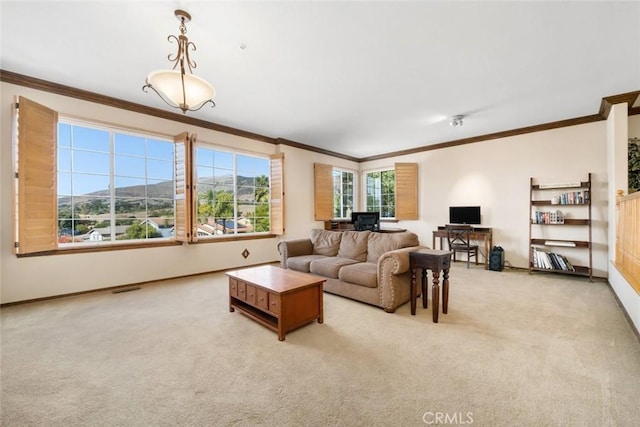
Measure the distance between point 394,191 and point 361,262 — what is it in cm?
371

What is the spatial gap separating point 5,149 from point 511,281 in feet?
A: 23.0

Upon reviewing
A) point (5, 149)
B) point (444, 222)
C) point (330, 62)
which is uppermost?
point (330, 62)

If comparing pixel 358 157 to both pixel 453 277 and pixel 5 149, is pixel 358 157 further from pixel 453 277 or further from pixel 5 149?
pixel 5 149

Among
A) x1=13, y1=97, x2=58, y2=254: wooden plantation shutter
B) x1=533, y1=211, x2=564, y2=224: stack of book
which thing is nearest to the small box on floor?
x1=533, y1=211, x2=564, y2=224: stack of book

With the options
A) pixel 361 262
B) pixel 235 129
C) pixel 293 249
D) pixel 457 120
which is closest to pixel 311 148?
pixel 235 129

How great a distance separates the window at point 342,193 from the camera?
7.36 meters

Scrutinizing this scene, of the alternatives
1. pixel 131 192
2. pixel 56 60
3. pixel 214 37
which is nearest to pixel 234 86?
pixel 214 37

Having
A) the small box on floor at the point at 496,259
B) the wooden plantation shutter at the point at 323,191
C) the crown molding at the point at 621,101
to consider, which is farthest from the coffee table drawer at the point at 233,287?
the crown molding at the point at 621,101

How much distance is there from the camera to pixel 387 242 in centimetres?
365

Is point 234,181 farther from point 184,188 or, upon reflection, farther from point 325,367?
point 325,367

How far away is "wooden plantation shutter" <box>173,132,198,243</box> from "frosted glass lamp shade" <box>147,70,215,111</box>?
228cm

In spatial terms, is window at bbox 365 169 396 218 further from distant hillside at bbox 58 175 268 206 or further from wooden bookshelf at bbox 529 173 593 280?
distant hillside at bbox 58 175 268 206

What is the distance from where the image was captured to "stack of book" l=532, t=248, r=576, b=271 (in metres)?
4.48

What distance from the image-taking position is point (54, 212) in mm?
3361
